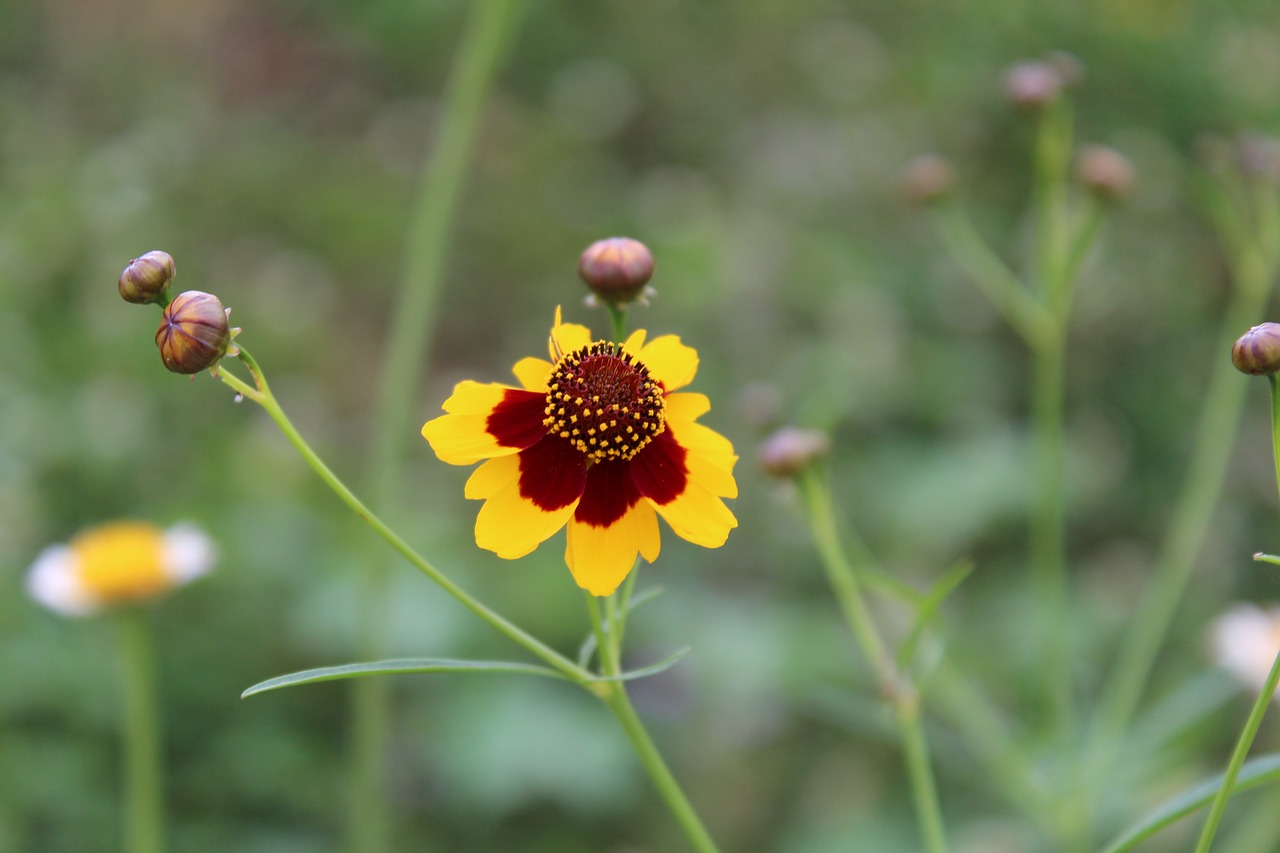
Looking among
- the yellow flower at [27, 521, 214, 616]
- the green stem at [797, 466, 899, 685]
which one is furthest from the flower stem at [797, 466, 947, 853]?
the yellow flower at [27, 521, 214, 616]

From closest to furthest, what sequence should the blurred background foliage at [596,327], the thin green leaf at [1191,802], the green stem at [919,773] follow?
the thin green leaf at [1191,802] → the green stem at [919,773] → the blurred background foliage at [596,327]

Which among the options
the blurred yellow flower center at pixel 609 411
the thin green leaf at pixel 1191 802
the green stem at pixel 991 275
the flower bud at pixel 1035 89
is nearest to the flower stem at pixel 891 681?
the thin green leaf at pixel 1191 802

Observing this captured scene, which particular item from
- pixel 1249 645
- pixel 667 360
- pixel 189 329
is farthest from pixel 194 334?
pixel 1249 645

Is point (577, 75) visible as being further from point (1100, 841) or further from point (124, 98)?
point (1100, 841)

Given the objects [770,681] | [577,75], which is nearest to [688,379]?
[770,681]

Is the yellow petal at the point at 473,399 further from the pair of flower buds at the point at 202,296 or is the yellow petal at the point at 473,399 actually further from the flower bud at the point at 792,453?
the flower bud at the point at 792,453

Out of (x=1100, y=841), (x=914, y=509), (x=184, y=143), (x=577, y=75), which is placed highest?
(x=577, y=75)
